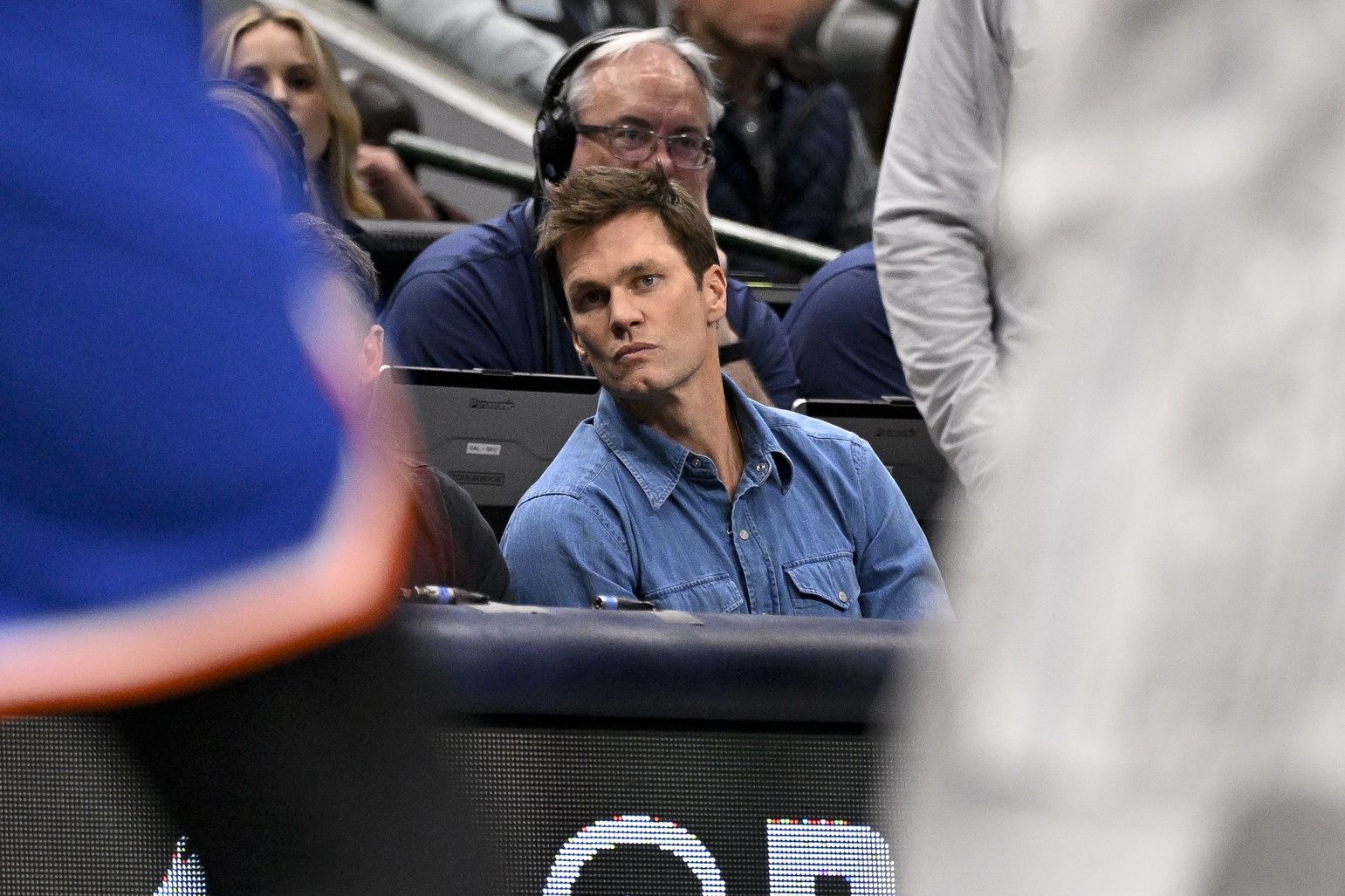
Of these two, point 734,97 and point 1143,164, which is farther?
point 734,97

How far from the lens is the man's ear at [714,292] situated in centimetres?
349

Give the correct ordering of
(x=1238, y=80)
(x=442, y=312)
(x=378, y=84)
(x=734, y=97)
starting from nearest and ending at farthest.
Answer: (x=1238, y=80)
(x=442, y=312)
(x=734, y=97)
(x=378, y=84)

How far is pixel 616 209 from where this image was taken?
11.2 ft

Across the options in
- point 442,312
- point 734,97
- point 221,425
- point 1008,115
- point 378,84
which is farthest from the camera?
point 378,84

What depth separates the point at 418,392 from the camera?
3301 mm

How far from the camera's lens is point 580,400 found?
11.2ft

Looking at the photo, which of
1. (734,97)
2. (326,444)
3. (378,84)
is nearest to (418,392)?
(326,444)

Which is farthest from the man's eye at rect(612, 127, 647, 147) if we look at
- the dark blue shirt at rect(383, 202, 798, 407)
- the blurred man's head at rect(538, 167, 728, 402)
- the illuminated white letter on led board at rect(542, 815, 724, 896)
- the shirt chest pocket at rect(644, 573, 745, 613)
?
the illuminated white letter on led board at rect(542, 815, 724, 896)

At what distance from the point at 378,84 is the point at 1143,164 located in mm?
5970

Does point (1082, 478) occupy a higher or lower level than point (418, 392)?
lower

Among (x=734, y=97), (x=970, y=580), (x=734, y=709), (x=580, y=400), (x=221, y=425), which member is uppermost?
(x=734, y=97)

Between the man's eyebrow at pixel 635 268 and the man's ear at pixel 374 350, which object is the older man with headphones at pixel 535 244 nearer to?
the man's ear at pixel 374 350

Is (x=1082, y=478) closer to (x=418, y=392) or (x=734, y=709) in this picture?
(x=734, y=709)

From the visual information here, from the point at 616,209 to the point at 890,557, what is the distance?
2.48 feet
